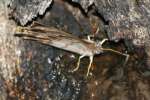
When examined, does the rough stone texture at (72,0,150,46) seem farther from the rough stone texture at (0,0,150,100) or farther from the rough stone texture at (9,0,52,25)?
the rough stone texture at (9,0,52,25)

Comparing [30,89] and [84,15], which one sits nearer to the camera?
[30,89]

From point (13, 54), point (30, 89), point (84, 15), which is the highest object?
point (84, 15)

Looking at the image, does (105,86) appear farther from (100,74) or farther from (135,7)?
(135,7)

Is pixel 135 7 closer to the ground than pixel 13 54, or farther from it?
farther from it

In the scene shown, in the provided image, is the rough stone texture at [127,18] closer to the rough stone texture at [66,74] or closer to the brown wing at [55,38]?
the rough stone texture at [66,74]

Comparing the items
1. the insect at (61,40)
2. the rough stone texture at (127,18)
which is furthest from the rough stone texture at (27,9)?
the rough stone texture at (127,18)

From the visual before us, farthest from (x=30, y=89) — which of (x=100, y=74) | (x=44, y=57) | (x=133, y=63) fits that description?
(x=133, y=63)

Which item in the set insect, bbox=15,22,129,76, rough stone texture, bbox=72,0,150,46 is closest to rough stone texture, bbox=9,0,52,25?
insect, bbox=15,22,129,76
